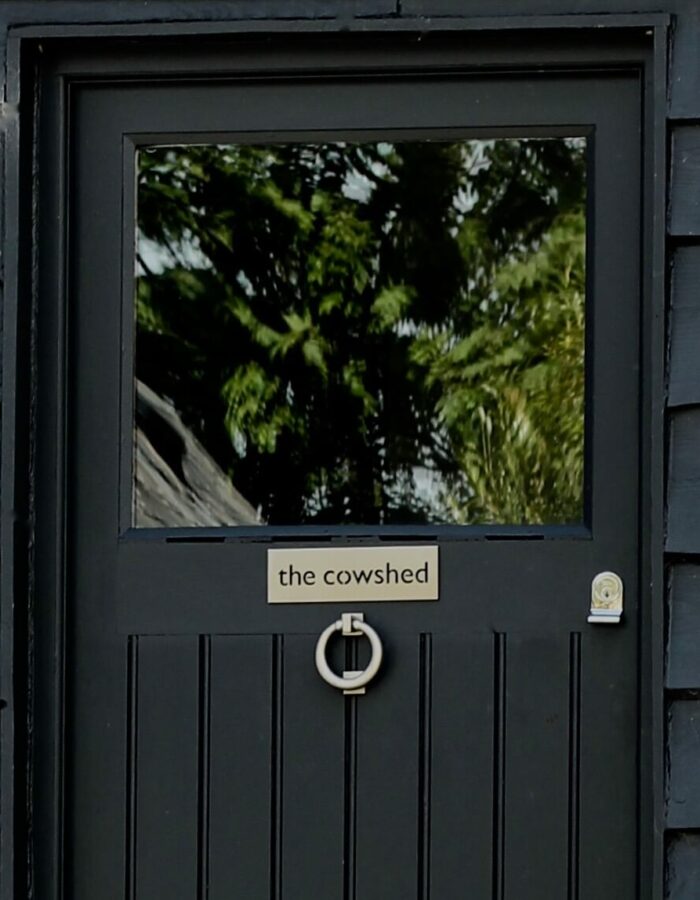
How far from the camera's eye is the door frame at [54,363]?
2418mm

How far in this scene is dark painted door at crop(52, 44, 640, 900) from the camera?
2.50m

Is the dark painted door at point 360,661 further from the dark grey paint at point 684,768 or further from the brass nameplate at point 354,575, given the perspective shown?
the dark grey paint at point 684,768

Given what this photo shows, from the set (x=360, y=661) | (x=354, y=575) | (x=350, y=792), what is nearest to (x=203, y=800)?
(x=350, y=792)

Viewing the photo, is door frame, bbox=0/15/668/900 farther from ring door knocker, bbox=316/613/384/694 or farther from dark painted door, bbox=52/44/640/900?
ring door knocker, bbox=316/613/384/694

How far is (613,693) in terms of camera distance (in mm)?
2494

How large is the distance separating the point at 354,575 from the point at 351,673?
17 centimetres

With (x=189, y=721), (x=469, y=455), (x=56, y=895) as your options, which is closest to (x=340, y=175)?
(x=469, y=455)

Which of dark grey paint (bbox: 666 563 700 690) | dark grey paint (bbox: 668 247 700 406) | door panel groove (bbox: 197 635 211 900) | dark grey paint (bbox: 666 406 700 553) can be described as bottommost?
door panel groove (bbox: 197 635 211 900)

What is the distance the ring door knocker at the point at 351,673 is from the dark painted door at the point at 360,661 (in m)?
0.02

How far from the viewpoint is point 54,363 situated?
99.3 inches

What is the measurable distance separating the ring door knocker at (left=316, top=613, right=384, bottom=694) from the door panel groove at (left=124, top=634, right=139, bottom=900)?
327 millimetres

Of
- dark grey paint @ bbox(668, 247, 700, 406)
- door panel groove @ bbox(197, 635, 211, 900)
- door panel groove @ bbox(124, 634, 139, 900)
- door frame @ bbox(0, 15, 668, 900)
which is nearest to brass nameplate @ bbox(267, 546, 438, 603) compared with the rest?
door panel groove @ bbox(197, 635, 211, 900)

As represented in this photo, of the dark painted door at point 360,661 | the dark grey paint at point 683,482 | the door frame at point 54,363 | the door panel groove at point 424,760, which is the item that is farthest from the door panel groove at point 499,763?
the dark grey paint at point 683,482

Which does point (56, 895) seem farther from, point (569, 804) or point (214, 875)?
point (569, 804)
